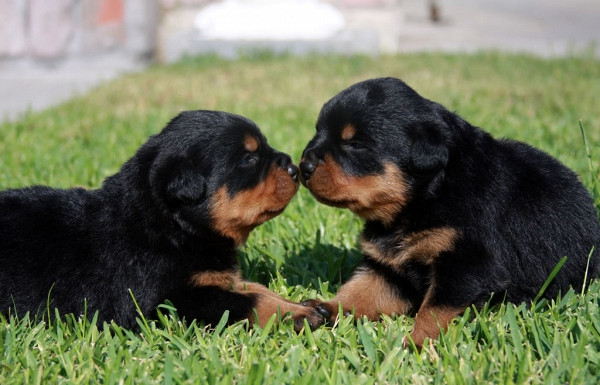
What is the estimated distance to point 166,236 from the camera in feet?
10.3

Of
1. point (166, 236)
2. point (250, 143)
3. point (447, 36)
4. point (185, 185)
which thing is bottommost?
point (447, 36)

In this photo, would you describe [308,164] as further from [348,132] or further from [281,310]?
[281,310]

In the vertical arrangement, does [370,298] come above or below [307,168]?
below

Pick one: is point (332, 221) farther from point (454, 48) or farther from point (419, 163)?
point (454, 48)

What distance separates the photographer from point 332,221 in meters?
4.34

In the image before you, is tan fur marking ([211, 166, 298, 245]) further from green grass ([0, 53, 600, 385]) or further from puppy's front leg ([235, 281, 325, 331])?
green grass ([0, 53, 600, 385])

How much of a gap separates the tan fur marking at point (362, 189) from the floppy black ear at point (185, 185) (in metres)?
0.46

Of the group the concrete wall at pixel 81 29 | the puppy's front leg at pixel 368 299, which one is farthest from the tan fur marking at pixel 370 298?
the concrete wall at pixel 81 29

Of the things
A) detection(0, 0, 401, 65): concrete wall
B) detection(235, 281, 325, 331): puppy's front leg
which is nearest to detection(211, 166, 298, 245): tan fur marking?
detection(235, 281, 325, 331): puppy's front leg

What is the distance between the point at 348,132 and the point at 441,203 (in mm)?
470

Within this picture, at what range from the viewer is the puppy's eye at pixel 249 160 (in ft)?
10.5

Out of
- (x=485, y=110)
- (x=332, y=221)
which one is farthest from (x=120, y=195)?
(x=485, y=110)

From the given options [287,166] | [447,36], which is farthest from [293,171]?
[447,36]

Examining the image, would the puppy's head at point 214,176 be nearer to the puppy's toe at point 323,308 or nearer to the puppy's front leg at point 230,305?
the puppy's front leg at point 230,305
